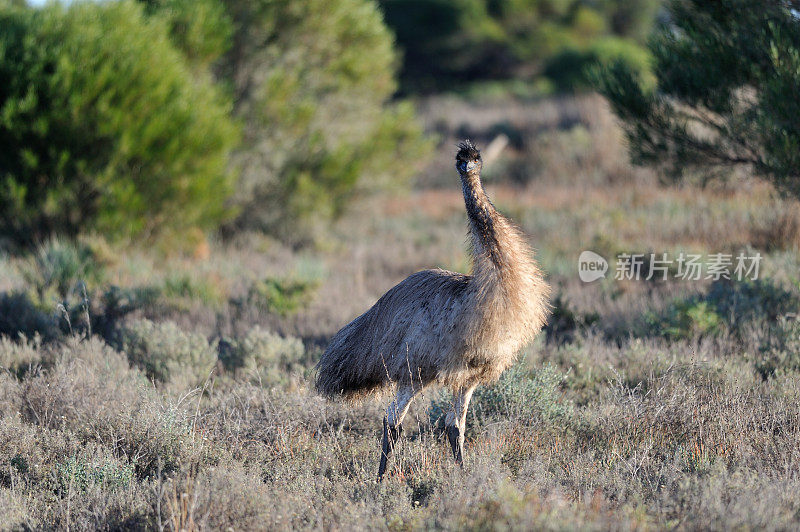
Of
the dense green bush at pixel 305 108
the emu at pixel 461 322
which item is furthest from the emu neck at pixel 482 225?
the dense green bush at pixel 305 108

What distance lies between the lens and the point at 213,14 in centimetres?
1233

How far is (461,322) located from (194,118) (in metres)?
8.48

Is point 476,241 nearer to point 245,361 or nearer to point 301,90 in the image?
point 245,361

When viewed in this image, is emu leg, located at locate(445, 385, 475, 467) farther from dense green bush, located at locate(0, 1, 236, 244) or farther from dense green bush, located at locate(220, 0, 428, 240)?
dense green bush, located at locate(220, 0, 428, 240)

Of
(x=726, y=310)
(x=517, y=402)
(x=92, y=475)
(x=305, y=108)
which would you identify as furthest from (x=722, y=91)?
(x=305, y=108)

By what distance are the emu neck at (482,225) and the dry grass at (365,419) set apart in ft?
3.95

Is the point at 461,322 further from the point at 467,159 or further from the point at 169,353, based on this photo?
the point at 169,353

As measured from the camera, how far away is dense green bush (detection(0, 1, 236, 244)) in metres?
10.2

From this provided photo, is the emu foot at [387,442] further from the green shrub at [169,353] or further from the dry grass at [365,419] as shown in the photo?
the green shrub at [169,353]

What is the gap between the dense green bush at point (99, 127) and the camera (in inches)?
401

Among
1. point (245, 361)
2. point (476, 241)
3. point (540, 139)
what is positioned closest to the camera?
point (476, 241)

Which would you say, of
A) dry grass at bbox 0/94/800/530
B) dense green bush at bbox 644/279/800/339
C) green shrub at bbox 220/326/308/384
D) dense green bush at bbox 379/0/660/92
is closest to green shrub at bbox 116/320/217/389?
dry grass at bbox 0/94/800/530

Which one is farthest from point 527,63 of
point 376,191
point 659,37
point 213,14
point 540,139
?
point 659,37

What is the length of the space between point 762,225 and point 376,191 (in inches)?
292
